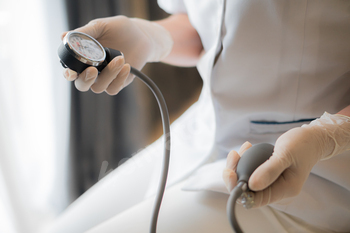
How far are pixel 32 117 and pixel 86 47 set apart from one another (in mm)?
515

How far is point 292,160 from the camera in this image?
0.31 meters

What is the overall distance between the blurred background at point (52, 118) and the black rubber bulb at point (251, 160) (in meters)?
0.49

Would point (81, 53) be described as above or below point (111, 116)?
above

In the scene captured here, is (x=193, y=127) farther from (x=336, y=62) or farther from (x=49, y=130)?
(x=49, y=130)

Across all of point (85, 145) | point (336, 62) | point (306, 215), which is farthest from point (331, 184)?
point (85, 145)

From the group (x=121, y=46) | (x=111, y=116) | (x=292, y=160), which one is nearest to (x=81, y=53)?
(x=121, y=46)

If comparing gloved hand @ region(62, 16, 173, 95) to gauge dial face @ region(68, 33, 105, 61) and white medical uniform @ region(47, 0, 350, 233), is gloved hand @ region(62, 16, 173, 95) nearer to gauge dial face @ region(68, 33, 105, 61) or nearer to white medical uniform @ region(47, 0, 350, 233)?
gauge dial face @ region(68, 33, 105, 61)

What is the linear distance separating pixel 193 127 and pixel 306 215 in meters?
0.32

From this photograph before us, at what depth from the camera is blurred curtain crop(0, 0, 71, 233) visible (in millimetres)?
702

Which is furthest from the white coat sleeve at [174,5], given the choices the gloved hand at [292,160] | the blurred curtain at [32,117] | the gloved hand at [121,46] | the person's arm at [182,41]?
the gloved hand at [292,160]

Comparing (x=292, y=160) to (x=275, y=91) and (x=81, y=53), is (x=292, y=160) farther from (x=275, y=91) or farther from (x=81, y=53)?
(x=81, y=53)

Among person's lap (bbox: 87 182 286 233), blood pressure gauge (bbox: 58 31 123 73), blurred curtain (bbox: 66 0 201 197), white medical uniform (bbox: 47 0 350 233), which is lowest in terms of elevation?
blurred curtain (bbox: 66 0 201 197)

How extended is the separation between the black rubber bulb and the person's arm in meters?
0.42

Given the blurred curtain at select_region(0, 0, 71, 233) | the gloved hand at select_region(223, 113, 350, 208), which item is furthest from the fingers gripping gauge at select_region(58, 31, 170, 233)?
the blurred curtain at select_region(0, 0, 71, 233)
